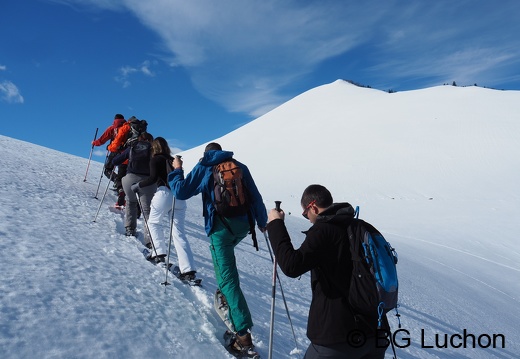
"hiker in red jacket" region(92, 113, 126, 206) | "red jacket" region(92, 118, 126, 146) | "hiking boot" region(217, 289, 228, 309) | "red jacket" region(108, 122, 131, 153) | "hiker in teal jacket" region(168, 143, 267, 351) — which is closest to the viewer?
"hiker in teal jacket" region(168, 143, 267, 351)

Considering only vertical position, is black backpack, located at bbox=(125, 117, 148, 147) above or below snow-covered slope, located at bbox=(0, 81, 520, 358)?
above

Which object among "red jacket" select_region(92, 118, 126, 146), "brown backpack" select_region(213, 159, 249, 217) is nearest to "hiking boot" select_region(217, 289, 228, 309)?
"brown backpack" select_region(213, 159, 249, 217)

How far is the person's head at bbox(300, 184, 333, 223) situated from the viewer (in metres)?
2.74

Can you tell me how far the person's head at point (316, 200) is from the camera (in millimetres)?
2744

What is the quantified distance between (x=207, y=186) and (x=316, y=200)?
1.40m

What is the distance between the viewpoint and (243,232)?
12.6 feet

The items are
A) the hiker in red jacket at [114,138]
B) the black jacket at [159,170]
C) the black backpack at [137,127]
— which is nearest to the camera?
the black jacket at [159,170]

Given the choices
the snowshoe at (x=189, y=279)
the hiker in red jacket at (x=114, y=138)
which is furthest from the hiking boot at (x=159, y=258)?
the hiker in red jacket at (x=114, y=138)

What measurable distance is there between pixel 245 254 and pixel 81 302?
170 inches

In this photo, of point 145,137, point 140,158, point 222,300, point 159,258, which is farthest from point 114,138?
point 222,300

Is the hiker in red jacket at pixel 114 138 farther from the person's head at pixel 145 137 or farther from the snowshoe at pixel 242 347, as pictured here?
the snowshoe at pixel 242 347

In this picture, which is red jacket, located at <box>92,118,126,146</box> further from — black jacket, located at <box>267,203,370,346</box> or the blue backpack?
the blue backpack

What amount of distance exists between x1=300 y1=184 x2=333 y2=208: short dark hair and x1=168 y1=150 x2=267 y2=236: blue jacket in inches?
39.1

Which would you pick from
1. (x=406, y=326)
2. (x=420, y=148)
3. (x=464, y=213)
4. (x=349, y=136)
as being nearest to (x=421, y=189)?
(x=464, y=213)
